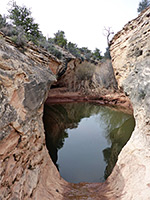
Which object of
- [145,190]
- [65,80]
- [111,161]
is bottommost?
[111,161]

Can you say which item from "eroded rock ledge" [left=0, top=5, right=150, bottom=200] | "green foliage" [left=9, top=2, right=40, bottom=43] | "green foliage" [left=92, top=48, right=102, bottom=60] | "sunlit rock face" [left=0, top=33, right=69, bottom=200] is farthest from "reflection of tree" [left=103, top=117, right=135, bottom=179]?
"green foliage" [left=92, top=48, right=102, bottom=60]

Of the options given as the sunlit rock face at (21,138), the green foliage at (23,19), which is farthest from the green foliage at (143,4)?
the sunlit rock face at (21,138)

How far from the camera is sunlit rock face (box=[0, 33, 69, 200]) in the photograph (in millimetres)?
1628

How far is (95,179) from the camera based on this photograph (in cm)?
350

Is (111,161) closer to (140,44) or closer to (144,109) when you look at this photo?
(144,109)

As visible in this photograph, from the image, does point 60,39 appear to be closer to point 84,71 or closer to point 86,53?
point 84,71

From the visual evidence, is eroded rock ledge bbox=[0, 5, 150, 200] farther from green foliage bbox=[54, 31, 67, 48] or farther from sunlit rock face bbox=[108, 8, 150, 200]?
green foliage bbox=[54, 31, 67, 48]

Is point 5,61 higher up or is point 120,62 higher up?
point 120,62

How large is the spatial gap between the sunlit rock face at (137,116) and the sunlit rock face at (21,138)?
4.35 ft

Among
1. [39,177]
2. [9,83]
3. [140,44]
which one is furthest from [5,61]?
[140,44]

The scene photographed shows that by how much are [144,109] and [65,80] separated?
51.3 ft

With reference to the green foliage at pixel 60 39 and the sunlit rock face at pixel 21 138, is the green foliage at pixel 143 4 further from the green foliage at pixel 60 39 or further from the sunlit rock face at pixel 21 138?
the sunlit rock face at pixel 21 138

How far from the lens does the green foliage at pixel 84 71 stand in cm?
1895

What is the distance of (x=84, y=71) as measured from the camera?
1933 centimetres
